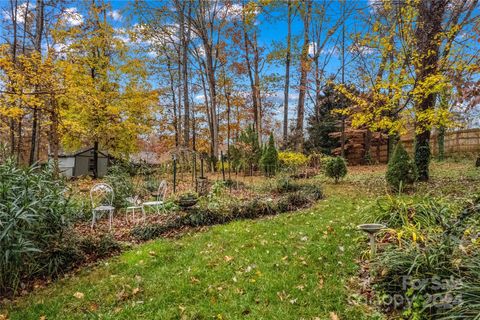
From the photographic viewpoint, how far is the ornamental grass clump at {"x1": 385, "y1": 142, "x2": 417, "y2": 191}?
7414 millimetres

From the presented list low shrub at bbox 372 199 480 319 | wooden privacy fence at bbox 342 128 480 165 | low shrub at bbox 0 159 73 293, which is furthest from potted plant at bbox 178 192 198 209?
wooden privacy fence at bbox 342 128 480 165

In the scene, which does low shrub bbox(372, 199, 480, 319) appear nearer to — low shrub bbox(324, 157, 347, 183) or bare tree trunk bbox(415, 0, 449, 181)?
bare tree trunk bbox(415, 0, 449, 181)

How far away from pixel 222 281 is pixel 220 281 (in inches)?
0.9

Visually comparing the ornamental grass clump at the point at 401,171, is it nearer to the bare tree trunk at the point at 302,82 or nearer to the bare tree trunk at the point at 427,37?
the bare tree trunk at the point at 427,37

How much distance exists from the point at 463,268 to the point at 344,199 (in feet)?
15.2

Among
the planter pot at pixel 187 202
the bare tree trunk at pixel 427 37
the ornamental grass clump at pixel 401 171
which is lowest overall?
the planter pot at pixel 187 202

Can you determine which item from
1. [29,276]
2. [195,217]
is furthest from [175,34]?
[29,276]

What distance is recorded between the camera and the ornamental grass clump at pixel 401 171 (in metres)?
7.41

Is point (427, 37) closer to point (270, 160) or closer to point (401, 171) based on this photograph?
point (401, 171)

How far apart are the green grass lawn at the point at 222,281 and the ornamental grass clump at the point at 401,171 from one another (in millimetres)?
2884

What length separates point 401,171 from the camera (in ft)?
24.3

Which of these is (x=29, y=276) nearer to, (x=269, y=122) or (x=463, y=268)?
(x=463, y=268)

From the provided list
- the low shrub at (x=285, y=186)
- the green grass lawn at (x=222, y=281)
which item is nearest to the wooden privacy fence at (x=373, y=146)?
the low shrub at (x=285, y=186)

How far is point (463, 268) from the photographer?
2.68 m
